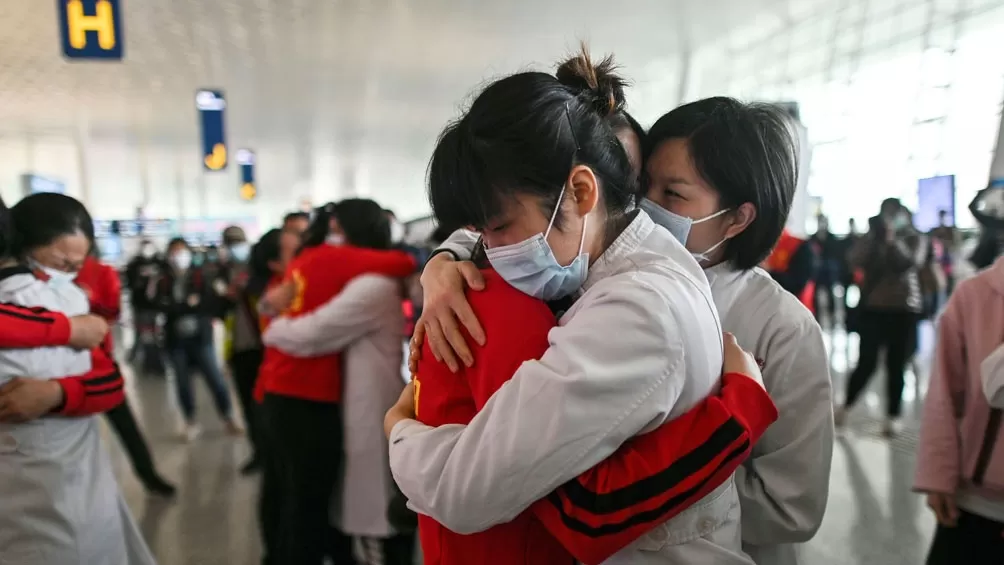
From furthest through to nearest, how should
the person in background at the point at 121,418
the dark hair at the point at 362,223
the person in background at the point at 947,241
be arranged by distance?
the person in background at the point at 947,241, the person in background at the point at 121,418, the dark hair at the point at 362,223

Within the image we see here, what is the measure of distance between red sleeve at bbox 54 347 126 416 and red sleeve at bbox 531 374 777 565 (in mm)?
1448

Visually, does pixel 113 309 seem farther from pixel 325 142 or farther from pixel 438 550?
pixel 325 142

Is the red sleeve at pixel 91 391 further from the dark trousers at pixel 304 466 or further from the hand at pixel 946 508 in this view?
the hand at pixel 946 508

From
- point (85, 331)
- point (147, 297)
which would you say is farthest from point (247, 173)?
point (85, 331)

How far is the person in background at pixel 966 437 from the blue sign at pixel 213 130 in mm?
9027

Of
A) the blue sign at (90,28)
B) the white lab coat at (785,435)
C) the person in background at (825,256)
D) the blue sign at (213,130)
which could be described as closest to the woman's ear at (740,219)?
the white lab coat at (785,435)

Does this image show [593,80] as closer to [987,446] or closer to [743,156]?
[743,156]

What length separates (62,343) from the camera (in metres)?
1.64

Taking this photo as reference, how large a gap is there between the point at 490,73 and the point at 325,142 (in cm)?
1701

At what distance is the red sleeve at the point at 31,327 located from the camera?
1522 mm

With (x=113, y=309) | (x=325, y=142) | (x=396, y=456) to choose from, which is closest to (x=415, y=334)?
(x=396, y=456)

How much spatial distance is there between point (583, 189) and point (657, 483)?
37cm

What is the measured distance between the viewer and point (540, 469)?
0.72m

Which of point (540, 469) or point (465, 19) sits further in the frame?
point (465, 19)
